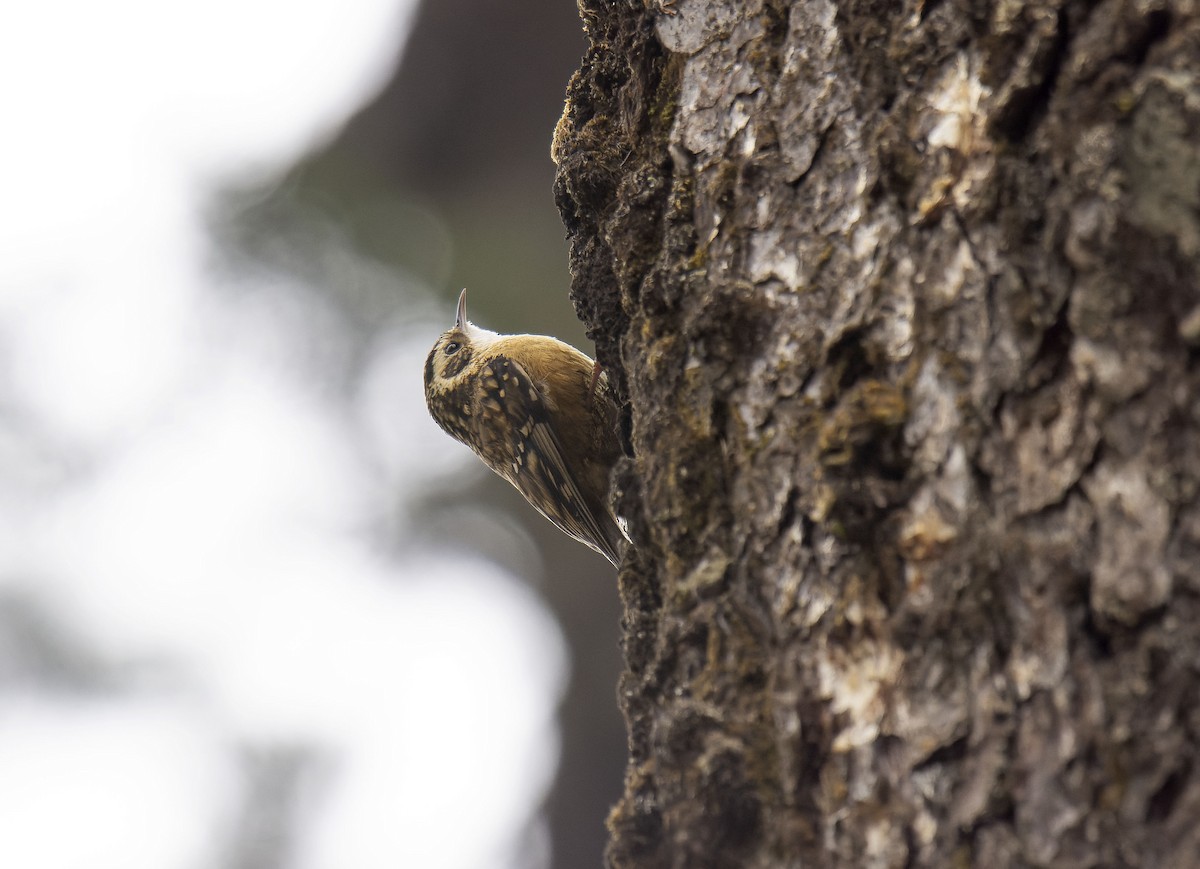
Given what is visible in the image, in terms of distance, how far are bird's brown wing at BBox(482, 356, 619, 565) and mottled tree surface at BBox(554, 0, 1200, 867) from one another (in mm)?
2377

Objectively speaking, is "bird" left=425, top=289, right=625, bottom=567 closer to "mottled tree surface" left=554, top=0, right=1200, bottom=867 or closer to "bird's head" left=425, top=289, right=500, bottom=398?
"bird's head" left=425, top=289, right=500, bottom=398

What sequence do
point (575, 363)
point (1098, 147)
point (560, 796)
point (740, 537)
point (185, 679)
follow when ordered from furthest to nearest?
point (185, 679) → point (560, 796) → point (575, 363) → point (740, 537) → point (1098, 147)

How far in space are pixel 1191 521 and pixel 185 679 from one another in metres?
6.89

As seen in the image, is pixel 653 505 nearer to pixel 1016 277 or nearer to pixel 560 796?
pixel 1016 277

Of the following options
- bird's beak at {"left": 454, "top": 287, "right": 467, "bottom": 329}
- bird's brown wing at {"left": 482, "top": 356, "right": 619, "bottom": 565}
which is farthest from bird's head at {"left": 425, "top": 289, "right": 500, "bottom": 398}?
bird's brown wing at {"left": 482, "top": 356, "right": 619, "bottom": 565}

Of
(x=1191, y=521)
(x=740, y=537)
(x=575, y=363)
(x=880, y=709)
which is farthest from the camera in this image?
(x=575, y=363)

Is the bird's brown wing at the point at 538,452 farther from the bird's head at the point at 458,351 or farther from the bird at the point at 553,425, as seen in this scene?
the bird's head at the point at 458,351

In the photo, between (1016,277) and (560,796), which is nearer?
(1016,277)

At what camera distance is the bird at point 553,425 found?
4.22 meters

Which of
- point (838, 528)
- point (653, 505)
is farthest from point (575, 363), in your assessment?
point (838, 528)

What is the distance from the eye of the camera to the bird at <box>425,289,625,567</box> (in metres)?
4.22

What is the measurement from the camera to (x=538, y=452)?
4328mm

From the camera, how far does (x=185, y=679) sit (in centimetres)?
703

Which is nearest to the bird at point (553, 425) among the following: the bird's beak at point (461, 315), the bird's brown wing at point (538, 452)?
the bird's brown wing at point (538, 452)
